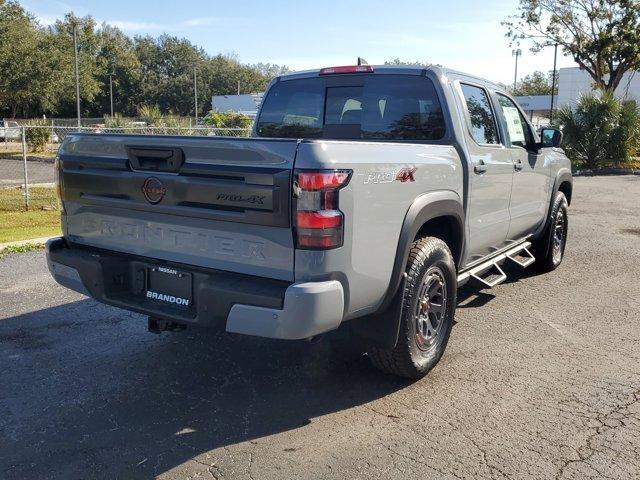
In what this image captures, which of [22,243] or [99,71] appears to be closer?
[22,243]

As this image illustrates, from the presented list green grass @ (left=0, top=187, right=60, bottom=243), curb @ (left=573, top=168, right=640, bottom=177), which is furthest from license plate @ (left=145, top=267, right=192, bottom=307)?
curb @ (left=573, top=168, right=640, bottom=177)

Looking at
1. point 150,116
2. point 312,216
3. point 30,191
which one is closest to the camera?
point 312,216

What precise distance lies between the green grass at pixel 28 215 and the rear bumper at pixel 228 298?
5.37 metres

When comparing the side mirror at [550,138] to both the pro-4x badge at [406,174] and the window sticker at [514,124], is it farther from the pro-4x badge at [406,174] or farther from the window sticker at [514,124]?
the pro-4x badge at [406,174]

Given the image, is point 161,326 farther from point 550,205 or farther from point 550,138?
point 550,205

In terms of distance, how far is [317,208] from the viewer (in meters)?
3.09

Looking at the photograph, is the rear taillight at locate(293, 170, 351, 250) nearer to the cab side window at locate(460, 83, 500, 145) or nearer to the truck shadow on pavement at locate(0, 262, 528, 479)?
the truck shadow on pavement at locate(0, 262, 528, 479)

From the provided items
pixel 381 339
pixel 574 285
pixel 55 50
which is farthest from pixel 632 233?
pixel 55 50

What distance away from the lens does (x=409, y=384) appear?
414cm

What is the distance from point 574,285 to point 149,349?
15.2 ft

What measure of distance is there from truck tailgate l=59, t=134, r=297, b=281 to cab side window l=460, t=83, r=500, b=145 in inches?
90.8

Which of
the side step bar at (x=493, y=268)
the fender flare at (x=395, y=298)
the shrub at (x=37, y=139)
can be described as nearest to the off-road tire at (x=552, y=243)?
the side step bar at (x=493, y=268)

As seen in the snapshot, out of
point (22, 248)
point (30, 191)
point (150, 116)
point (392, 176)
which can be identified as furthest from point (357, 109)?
point (150, 116)

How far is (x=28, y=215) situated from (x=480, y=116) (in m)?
8.77
